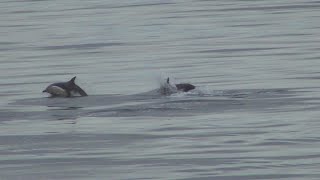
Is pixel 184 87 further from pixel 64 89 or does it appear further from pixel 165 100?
pixel 64 89

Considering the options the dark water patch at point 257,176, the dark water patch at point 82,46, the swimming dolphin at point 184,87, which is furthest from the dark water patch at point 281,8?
the dark water patch at point 257,176

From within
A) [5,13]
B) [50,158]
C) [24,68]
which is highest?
[5,13]

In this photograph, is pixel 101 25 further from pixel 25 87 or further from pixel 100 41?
pixel 25 87

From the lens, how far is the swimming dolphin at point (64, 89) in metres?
21.8

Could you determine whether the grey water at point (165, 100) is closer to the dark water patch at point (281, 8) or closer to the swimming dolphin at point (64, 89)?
the swimming dolphin at point (64, 89)

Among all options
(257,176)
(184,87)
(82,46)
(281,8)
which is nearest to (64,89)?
(184,87)

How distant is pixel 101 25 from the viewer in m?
38.9

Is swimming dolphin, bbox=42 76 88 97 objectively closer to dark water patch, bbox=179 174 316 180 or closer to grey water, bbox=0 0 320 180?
grey water, bbox=0 0 320 180

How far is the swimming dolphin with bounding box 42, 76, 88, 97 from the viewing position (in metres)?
21.8

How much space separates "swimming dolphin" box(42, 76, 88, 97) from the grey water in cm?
18

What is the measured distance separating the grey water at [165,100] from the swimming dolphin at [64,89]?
0.18 m

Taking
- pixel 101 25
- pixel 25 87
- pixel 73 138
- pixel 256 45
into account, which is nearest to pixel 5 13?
pixel 101 25

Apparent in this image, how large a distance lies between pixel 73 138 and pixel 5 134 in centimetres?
99

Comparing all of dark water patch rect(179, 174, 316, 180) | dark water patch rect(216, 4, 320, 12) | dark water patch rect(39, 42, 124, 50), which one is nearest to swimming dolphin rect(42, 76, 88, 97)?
dark water patch rect(179, 174, 316, 180)
